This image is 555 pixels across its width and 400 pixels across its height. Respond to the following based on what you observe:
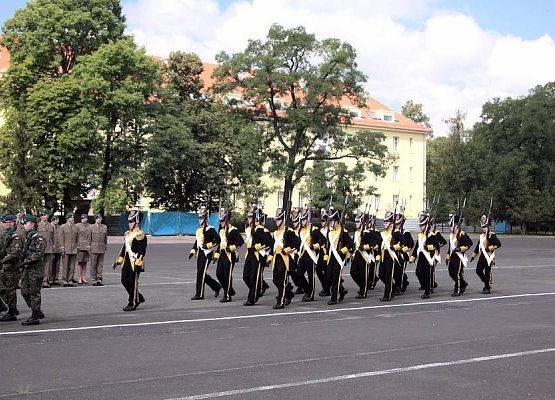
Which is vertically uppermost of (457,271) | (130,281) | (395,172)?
(395,172)

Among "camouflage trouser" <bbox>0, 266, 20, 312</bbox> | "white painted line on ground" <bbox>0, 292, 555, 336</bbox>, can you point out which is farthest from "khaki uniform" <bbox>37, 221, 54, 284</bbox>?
"white painted line on ground" <bbox>0, 292, 555, 336</bbox>

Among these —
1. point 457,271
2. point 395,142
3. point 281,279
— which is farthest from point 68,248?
point 395,142

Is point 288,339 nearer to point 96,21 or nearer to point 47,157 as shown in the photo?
point 47,157

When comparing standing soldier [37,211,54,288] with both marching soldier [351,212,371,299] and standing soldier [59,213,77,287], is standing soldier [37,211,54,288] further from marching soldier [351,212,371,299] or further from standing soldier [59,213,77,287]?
marching soldier [351,212,371,299]

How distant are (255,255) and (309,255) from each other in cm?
148

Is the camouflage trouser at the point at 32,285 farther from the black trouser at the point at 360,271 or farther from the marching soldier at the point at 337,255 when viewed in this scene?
the black trouser at the point at 360,271

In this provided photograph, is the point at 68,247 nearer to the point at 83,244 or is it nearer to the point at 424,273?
the point at 83,244

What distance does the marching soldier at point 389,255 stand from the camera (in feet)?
55.0

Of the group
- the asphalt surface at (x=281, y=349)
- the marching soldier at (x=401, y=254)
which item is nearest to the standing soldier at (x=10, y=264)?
the asphalt surface at (x=281, y=349)

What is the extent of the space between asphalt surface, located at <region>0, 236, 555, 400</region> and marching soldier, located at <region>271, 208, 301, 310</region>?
0.43 meters

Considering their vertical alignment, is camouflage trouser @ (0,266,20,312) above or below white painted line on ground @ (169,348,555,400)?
above

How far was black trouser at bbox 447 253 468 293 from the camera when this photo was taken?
17859mm

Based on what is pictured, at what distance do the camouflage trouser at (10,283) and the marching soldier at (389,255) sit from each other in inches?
294

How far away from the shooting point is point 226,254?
16219 millimetres
